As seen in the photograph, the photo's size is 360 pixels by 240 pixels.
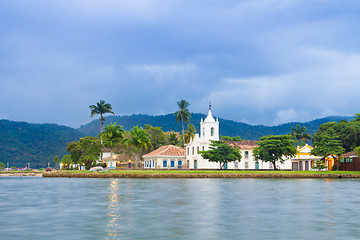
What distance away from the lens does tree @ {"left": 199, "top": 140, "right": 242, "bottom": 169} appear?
318ft

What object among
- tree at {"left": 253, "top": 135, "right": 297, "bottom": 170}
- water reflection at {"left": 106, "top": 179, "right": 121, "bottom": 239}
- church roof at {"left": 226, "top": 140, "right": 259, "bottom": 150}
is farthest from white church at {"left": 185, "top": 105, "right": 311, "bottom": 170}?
water reflection at {"left": 106, "top": 179, "right": 121, "bottom": 239}

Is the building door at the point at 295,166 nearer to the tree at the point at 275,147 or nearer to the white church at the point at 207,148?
the white church at the point at 207,148

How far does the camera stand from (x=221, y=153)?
98188 millimetres

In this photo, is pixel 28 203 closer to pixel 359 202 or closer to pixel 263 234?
pixel 263 234

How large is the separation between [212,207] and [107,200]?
9.16m

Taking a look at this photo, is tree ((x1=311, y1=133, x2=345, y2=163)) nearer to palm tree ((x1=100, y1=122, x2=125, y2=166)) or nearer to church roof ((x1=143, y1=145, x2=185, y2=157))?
church roof ((x1=143, y1=145, x2=185, y2=157))

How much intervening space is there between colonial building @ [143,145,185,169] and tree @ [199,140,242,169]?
15.9m

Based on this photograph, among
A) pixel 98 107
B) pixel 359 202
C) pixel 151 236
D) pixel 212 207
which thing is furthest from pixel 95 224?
A: pixel 98 107

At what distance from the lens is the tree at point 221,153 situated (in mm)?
97062

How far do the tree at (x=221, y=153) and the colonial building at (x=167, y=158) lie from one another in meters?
15.9

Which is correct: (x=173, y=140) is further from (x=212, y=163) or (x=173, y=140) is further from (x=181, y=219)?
(x=181, y=219)

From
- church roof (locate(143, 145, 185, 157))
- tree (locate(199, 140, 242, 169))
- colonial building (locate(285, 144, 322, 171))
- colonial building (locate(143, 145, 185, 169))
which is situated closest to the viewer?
tree (locate(199, 140, 242, 169))

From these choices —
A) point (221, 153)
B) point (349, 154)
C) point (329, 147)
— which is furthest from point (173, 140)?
point (329, 147)

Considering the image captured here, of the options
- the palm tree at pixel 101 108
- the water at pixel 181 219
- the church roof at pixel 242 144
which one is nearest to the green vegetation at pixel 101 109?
the palm tree at pixel 101 108
